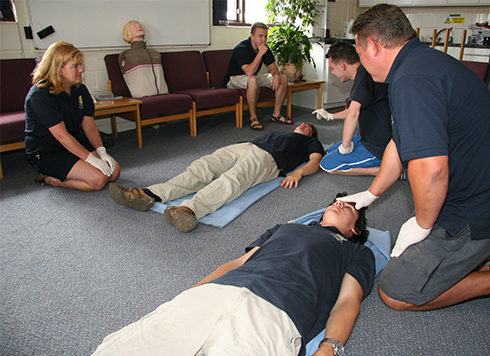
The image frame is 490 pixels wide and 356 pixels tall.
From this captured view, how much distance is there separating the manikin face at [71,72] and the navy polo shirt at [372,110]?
1886 millimetres

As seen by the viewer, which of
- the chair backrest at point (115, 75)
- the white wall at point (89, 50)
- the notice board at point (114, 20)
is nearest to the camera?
the white wall at point (89, 50)

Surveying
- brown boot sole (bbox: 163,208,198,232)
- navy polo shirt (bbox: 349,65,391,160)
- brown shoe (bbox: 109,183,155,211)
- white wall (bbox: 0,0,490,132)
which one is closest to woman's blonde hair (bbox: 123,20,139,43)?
white wall (bbox: 0,0,490,132)

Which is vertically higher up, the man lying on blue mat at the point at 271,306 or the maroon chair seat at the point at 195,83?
the maroon chair seat at the point at 195,83

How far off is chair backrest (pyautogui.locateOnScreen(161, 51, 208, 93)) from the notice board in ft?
0.74

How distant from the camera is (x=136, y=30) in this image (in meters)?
3.86

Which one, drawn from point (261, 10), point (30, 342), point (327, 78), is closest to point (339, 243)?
point (30, 342)

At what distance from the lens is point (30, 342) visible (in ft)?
4.37

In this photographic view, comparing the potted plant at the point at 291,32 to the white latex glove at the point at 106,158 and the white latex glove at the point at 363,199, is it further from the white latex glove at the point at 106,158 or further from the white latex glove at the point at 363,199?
the white latex glove at the point at 363,199

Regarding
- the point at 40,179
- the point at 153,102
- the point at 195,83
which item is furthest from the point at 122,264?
the point at 195,83

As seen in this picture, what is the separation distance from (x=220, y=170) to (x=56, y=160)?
1.15m

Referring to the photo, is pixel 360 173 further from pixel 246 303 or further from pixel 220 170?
pixel 246 303

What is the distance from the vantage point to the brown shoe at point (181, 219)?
6.53ft

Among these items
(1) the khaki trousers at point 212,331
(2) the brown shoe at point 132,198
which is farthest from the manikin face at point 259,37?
(1) the khaki trousers at point 212,331

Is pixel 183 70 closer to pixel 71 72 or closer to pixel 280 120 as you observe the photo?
pixel 280 120
